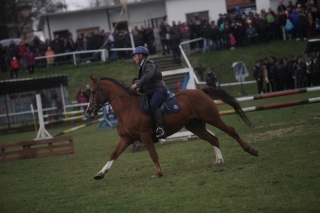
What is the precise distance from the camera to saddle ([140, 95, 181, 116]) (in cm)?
1270

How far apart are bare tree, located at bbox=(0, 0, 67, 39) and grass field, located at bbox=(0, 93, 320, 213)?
4608 centimetres

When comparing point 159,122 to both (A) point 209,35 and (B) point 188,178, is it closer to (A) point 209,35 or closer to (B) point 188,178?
(B) point 188,178

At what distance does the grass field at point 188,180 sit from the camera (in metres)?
9.02

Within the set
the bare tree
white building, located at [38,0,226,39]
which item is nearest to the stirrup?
white building, located at [38,0,226,39]

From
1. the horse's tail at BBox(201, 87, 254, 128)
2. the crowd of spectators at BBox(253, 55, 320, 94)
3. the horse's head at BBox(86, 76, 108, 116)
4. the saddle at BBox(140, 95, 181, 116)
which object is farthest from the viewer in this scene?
the crowd of spectators at BBox(253, 55, 320, 94)

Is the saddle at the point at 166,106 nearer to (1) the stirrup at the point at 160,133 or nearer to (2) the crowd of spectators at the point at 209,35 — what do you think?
(1) the stirrup at the point at 160,133

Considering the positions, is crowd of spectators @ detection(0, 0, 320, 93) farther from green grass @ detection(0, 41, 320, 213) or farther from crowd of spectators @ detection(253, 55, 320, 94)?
green grass @ detection(0, 41, 320, 213)

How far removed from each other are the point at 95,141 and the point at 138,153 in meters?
5.94

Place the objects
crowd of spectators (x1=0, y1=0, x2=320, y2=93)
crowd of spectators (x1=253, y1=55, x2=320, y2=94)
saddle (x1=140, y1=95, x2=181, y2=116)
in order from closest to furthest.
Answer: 1. saddle (x1=140, y1=95, x2=181, y2=116)
2. crowd of spectators (x1=253, y1=55, x2=320, y2=94)
3. crowd of spectators (x1=0, y1=0, x2=320, y2=93)

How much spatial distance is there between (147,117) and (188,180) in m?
1.99

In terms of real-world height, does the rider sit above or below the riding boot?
above

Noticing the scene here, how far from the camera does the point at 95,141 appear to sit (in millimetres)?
23219

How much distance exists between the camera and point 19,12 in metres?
66.7

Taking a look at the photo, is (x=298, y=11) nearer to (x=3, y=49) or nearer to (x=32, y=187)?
(x=3, y=49)
